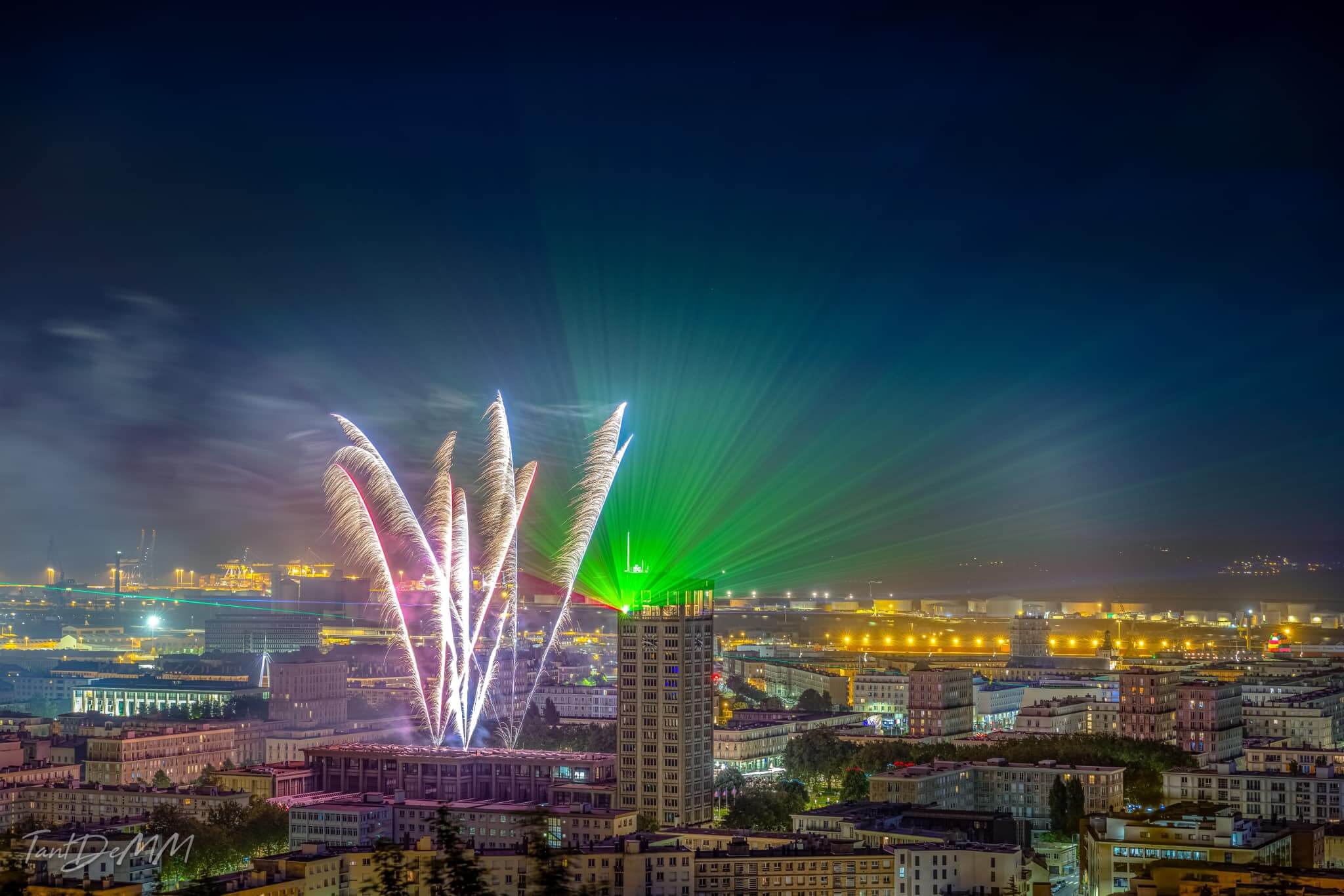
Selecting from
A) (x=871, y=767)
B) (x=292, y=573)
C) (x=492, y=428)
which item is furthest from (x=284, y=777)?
(x=292, y=573)

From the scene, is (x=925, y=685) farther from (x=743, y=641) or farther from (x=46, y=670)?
(x=743, y=641)

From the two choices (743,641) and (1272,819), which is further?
(743,641)

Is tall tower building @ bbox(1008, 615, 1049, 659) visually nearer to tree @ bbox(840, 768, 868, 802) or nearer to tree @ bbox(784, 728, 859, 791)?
tree @ bbox(784, 728, 859, 791)

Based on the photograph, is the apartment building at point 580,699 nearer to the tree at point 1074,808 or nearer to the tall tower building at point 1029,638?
the tree at point 1074,808

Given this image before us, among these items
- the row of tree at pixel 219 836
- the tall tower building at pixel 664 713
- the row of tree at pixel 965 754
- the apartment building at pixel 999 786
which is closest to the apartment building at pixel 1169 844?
the tall tower building at pixel 664 713

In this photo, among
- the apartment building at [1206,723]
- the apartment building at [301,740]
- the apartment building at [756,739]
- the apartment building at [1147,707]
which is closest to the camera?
the apartment building at [1206,723]
